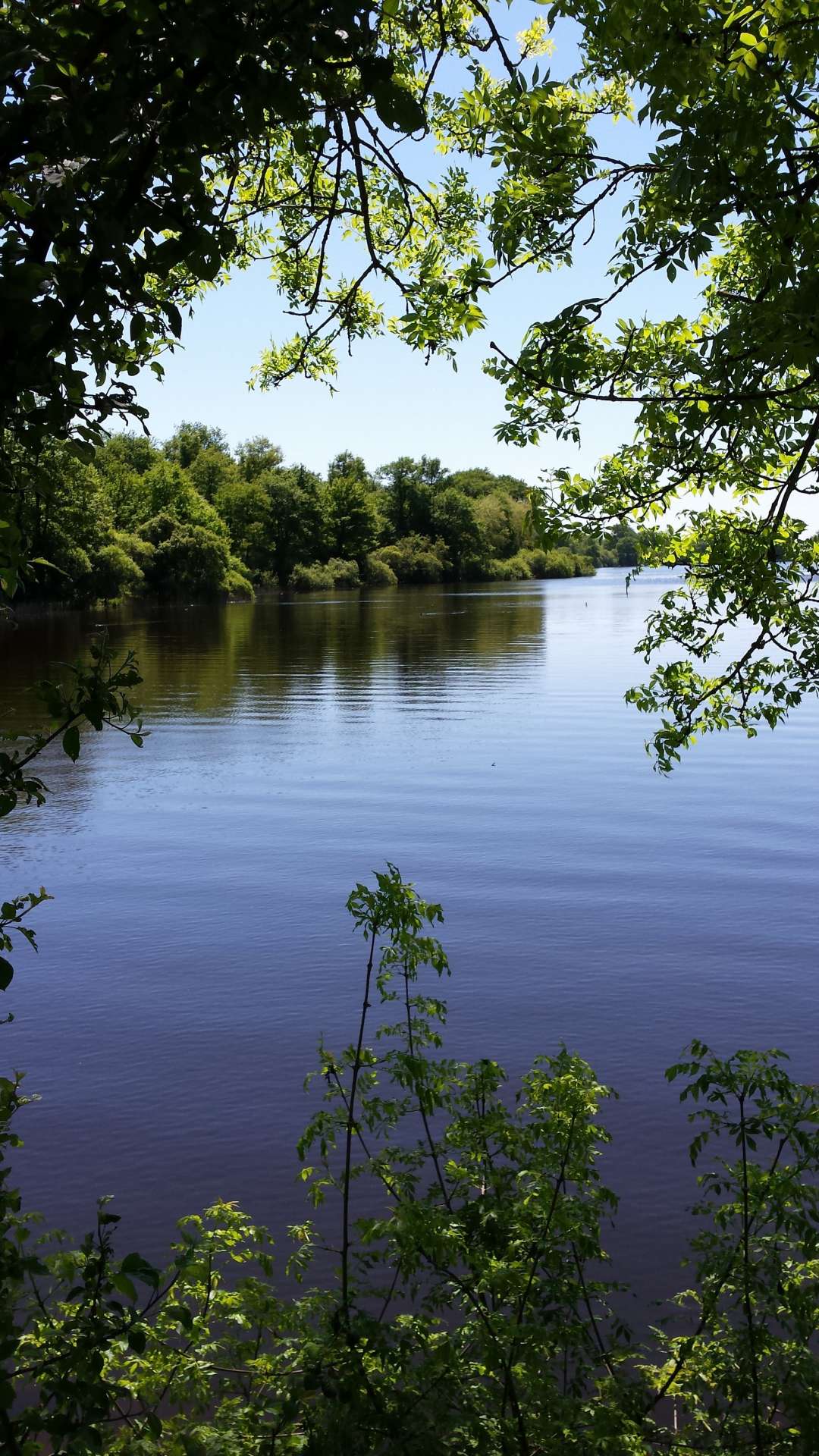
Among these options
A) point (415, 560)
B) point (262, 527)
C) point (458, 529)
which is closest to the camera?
point (262, 527)

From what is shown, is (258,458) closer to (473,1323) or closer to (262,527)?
(262,527)

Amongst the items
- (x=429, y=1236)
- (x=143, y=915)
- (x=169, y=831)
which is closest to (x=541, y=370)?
(x=429, y=1236)

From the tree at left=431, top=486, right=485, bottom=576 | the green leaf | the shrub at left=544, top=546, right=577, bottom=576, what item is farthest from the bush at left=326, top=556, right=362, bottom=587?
the green leaf

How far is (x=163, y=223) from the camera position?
6.79 feet

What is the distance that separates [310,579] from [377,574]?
1127 centimetres

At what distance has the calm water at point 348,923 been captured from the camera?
8.14m

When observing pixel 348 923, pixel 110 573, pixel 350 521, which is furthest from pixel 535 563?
pixel 348 923

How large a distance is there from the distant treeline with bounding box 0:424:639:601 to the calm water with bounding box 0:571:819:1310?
112 feet

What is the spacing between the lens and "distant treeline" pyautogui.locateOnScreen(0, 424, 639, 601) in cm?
7456

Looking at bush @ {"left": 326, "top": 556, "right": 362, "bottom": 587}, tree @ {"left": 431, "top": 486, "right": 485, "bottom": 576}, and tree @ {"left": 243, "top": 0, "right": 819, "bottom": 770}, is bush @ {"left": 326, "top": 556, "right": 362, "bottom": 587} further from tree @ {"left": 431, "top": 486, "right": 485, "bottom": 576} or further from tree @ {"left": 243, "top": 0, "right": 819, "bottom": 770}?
tree @ {"left": 243, "top": 0, "right": 819, "bottom": 770}

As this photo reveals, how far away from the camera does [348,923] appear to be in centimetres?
1307

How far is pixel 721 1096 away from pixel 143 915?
9.77 metres

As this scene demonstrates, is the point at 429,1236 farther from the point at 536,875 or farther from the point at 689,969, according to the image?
the point at 536,875

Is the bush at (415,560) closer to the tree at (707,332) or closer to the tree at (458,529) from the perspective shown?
the tree at (458,529)
